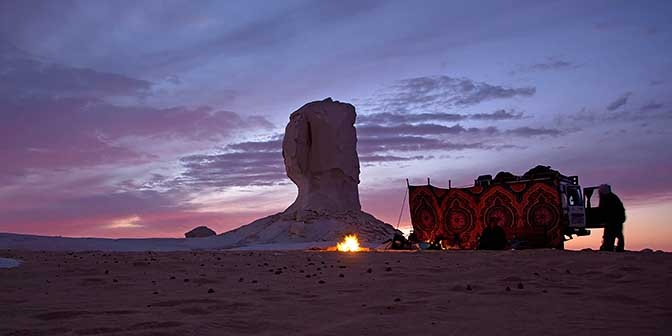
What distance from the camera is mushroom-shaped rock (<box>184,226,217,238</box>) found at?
139 feet

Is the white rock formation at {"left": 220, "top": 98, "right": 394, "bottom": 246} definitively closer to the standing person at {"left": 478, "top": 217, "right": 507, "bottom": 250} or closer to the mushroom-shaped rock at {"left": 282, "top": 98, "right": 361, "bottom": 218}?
the mushroom-shaped rock at {"left": 282, "top": 98, "right": 361, "bottom": 218}

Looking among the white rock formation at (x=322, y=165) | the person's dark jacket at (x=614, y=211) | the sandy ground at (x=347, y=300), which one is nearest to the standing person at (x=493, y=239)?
the person's dark jacket at (x=614, y=211)

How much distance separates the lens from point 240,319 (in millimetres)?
4973

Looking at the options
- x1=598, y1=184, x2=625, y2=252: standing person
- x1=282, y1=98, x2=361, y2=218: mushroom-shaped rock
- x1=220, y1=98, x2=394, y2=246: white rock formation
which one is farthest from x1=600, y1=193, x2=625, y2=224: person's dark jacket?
x1=282, y1=98, x2=361, y2=218: mushroom-shaped rock

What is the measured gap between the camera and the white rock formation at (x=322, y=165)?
3806 cm

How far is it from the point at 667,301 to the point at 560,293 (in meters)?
1.10

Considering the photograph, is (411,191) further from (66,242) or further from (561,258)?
(66,242)

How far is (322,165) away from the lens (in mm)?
39625

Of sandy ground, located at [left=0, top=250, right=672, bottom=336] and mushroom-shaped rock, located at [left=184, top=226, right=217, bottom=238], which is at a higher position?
mushroom-shaped rock, located at [left=184, top=226, right=217, bottom=238]

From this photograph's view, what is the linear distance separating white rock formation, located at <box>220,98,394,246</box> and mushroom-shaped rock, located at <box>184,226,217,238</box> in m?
4.56

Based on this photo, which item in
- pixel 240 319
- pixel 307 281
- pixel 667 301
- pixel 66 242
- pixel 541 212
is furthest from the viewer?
pixel 66 242

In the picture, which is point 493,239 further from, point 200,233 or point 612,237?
point 200,233

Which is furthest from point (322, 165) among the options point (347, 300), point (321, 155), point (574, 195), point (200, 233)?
point (347, 300)

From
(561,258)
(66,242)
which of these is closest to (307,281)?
(561,258)
